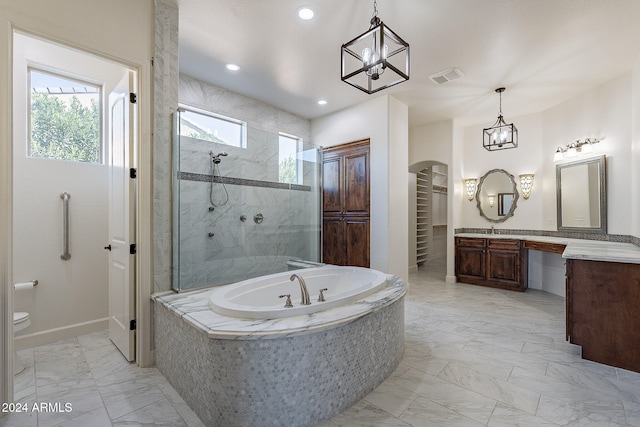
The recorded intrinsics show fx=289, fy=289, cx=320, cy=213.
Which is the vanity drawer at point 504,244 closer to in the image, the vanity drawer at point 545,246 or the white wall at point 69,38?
the vanity drawer at point 545,246

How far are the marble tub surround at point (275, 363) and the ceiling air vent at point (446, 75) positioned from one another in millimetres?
3027

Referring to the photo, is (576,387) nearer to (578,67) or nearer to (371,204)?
(371,204)

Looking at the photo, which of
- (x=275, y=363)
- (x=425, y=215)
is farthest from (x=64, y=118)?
(x=425, y=215)

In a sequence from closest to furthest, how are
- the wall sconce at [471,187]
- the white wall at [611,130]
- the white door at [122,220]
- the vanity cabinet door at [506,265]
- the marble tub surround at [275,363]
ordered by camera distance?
the marble tub surround at [275,363]
the white door at [122,220]
the white wall at [611,130]
the vanity cabinet door at [506,265]
the wall sconce at [471,187]

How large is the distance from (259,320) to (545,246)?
434 cm

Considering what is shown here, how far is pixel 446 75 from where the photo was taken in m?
3.63

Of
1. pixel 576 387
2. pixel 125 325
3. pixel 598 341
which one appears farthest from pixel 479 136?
pixel 125 325

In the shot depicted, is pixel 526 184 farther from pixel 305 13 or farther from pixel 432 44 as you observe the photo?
pixel 305 13

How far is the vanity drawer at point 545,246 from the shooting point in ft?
12.9

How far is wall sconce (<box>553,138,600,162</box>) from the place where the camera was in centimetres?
396

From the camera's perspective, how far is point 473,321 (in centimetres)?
337

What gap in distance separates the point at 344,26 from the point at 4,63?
248 centimetres

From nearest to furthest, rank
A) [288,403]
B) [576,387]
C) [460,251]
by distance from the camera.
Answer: [288,403] → [576,387] → [460,251]

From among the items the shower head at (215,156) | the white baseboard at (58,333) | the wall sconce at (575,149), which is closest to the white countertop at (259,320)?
the white baseboard at (58,333)
